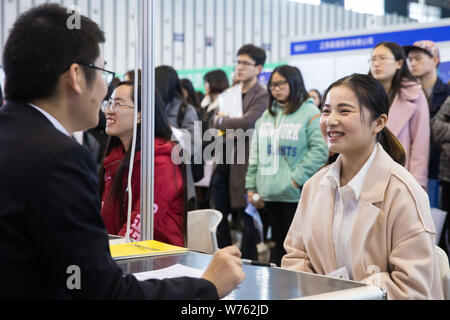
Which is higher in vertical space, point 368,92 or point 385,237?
point 368,92

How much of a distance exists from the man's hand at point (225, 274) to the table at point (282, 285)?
0.27 ft

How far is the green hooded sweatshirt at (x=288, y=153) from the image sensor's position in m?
3.35

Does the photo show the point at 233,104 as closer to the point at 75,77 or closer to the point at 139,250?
the point at 139,250

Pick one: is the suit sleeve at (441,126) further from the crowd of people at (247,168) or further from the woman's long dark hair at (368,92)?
the woman's long dark hair at (368,92)

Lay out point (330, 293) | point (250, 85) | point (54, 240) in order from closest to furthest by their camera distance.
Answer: point (54, 240)
point (330, 293)
point (250, 85)

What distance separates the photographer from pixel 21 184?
996 mm

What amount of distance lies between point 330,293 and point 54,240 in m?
0.62

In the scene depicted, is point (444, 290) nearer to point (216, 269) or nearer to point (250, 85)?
point (216, 269)

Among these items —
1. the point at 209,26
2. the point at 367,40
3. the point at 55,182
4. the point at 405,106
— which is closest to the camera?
the point at 55,182

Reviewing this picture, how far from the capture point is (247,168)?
3.82 metres

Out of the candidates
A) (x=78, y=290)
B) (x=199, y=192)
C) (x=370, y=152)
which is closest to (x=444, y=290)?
(x=370, y=152)

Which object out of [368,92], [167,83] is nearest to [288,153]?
[167,83]

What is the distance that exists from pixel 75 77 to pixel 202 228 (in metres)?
1.27

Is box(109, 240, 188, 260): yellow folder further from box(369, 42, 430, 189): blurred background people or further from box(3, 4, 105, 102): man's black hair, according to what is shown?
box(369, 42, 430, 189): blurred background people
